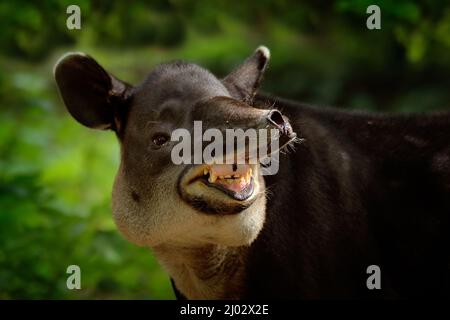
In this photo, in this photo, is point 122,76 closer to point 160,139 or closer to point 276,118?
point 160,139

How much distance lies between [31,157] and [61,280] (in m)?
2.86

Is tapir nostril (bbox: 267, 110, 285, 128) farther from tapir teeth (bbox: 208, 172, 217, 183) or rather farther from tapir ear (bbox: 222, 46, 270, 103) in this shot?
tapir ear (bbox: 222, 46, 270, 103)

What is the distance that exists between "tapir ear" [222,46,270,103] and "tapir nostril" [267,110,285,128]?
4.12 ft

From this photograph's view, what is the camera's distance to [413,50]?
8766 mm

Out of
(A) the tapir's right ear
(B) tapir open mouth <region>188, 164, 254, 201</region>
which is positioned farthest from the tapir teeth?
(A) the tapir's right ear

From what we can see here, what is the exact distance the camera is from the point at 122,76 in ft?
52.6

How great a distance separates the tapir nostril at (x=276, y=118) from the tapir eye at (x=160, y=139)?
3.58 ft

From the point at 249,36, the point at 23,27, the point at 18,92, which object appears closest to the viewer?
the point at 23,27

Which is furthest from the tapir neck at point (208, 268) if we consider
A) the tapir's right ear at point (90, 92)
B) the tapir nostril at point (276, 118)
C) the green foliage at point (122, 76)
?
the green foliage at point (122, 76)

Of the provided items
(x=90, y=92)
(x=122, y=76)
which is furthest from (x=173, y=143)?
(x=122, y=76)

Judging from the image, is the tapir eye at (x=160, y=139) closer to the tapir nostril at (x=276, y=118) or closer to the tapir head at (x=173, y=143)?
the tapir head at (x=173, y=143)
